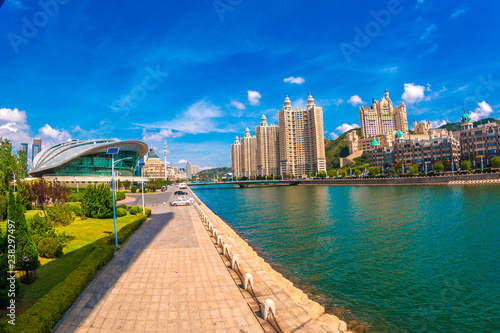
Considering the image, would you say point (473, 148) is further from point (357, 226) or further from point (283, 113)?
point (283, 113)

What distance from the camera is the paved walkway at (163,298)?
771 centimetres

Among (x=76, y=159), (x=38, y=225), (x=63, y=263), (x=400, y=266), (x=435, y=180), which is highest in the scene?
(x=76, y=159)

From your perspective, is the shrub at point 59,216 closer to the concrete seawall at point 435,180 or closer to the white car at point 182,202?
the white car at point 182,202

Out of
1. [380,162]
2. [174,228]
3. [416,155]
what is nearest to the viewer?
[174,228]

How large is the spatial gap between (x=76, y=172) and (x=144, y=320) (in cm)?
10230

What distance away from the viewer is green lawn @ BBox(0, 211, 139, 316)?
29.9 ft

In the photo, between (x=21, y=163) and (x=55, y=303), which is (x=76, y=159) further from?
(x=55, y=303)

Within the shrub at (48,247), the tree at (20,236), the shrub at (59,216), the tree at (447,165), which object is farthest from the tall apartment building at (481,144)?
the tree at (20,236)

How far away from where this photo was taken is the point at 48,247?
1329 cm

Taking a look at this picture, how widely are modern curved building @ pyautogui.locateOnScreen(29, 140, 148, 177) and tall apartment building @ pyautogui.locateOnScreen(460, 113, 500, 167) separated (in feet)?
385

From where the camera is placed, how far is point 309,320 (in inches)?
315

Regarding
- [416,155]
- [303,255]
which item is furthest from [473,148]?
[303,255]

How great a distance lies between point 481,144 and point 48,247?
120 metres

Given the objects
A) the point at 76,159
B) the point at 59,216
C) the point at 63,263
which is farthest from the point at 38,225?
the point at 76,159
